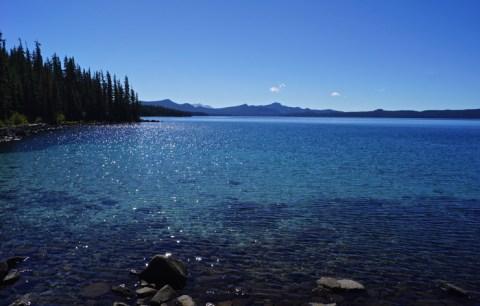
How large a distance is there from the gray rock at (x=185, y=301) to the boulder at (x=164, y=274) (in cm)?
120

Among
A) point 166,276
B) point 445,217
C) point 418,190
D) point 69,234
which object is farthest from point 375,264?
point 418,190

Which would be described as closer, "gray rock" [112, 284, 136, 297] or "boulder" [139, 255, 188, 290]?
"gray rock" [112, 284, 136, 297]

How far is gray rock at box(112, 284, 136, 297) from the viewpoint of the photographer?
13549 millimetres

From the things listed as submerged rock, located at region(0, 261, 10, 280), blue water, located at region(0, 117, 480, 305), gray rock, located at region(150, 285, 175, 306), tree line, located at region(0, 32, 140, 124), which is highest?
tree line, located at region(0, 32, 140, 124)

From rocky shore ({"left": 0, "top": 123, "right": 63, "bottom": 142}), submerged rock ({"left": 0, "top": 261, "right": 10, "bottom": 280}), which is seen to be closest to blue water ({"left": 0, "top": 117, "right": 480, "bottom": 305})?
submerged rock ({"left": 0, "top": 261, "right": 10, "bottom": 280})

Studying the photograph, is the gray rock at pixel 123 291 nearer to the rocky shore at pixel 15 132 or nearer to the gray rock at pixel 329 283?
the gray rock at pixel 329 283

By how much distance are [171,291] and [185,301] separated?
1.15m

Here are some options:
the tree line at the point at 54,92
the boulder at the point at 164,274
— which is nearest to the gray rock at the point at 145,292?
the boulder at the point at 164,274

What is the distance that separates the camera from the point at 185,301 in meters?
12.8

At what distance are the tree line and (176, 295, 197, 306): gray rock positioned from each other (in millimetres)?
110513

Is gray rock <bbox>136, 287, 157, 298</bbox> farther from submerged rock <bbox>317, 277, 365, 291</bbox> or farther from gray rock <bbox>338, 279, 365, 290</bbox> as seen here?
gray rock <bbox>338, 279, 365, 290</bbox>

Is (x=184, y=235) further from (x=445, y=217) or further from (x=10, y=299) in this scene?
(x=445, y=217)

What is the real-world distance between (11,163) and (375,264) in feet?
172

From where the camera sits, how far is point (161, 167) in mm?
51031
